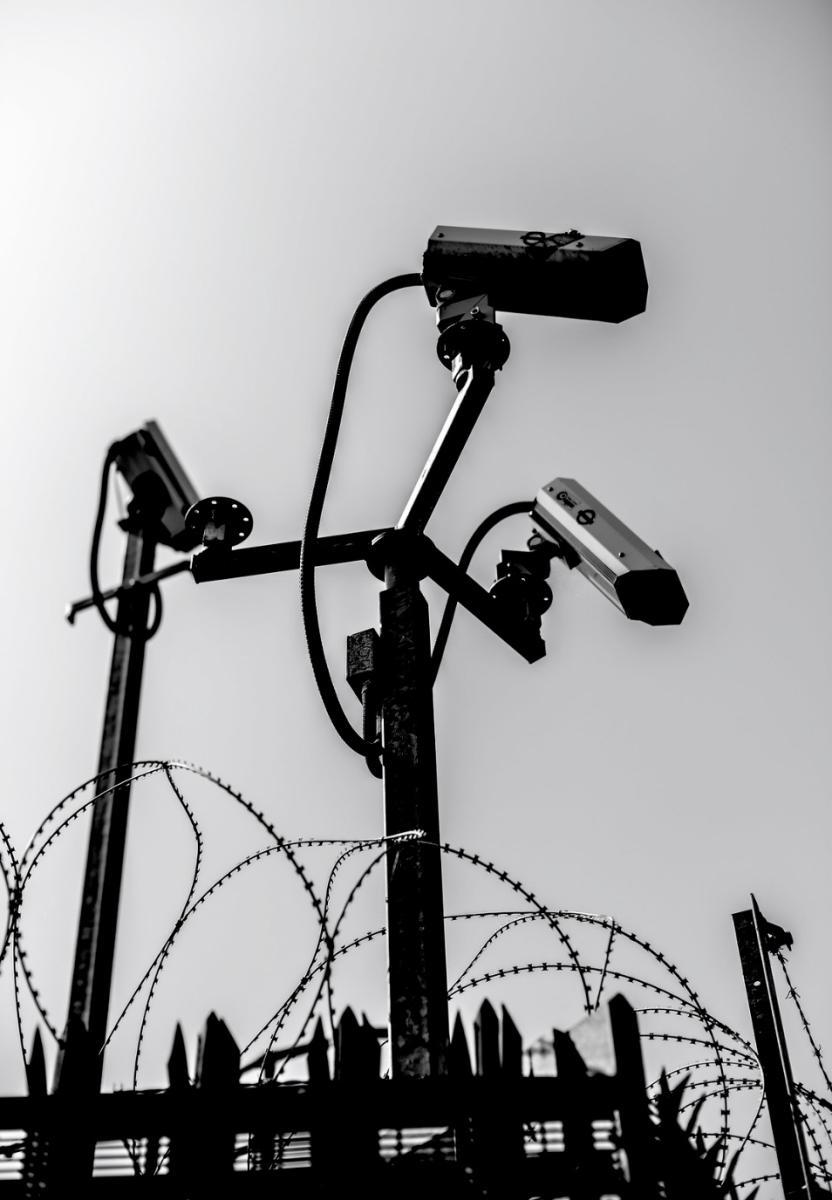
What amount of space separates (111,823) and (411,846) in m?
3.27

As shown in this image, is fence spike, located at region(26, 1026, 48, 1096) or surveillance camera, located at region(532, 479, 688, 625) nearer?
fence spike, located at region(26, 1026, 48, 1096)

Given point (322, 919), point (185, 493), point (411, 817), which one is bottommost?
point (322, 919)

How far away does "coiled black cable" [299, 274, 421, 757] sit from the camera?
327 centimetres

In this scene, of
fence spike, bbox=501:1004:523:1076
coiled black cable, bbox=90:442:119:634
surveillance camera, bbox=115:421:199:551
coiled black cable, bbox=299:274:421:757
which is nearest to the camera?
fence spike, bbox=501:1004:523:1076

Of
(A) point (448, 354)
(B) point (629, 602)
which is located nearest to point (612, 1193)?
(B) point (629, 602)

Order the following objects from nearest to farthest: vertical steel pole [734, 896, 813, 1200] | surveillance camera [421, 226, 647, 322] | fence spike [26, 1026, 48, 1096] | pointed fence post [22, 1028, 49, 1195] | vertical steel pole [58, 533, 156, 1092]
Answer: pointed fence post [22, 1028, 49, 1195] < fence spike [26, 1026, 48, 1096] < surveillance camera [421, 226, 647, 322] < vertical steel pole [734, 896, 813, 1200] < vertical steel pole [58, 533, 156, 1092]

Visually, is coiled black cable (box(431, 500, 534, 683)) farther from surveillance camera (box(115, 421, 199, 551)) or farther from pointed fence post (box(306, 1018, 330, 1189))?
surveillance camera (box(115, 421, 199, 551))

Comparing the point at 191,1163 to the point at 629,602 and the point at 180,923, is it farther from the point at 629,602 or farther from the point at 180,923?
the point at 629,602

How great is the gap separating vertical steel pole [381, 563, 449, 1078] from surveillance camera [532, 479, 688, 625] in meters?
0.90

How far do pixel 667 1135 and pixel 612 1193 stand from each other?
24 cm

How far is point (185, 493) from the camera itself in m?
7.68

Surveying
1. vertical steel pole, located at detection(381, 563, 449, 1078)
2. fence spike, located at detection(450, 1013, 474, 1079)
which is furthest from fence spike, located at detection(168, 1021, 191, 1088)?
Result: fence spike, located at detection(450, 1013, 474, 1079)

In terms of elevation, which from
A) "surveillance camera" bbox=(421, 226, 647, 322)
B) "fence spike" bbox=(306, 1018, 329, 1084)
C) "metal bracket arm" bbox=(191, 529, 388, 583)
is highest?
"surveillance camera" bbox=(421, 226, 647, 322)

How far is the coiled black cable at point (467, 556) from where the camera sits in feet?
12.7
